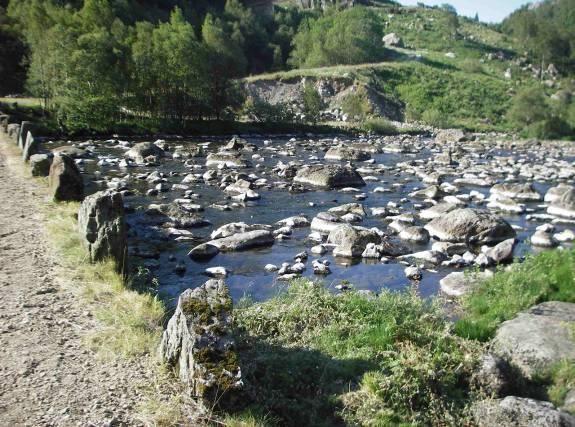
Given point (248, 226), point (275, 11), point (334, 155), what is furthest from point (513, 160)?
point (275, 11)

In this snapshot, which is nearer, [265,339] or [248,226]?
[265,339]

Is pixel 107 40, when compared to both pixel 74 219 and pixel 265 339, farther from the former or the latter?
pixel 265 339

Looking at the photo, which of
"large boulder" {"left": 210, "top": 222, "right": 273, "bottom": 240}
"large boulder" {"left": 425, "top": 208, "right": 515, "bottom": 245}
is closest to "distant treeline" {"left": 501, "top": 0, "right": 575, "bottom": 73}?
"large boulder" {"left": 425, "top": 208, "right": 515, "bottom": 245}

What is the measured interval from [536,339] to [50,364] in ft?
29.7

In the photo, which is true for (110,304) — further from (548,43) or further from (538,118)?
(548,43)

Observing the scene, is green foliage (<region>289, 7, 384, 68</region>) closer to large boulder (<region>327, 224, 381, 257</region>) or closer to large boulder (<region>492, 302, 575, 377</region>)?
large boulder (<region>327, 224, 381, 257</region>)

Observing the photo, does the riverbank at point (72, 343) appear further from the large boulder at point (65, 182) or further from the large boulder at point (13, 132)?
the large boulder at point (13, 132)

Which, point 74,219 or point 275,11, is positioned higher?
point 275,11

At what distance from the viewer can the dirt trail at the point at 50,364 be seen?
651cm

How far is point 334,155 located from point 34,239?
33.6 metres

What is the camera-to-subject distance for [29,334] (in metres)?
8.51

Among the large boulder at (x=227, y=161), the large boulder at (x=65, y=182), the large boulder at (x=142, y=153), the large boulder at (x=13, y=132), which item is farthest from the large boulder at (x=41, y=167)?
the large boulder at (x=227, y=161)

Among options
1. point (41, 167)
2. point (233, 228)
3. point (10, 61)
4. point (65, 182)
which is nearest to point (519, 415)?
point (233, 228)

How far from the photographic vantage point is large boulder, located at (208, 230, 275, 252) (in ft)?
59.2
